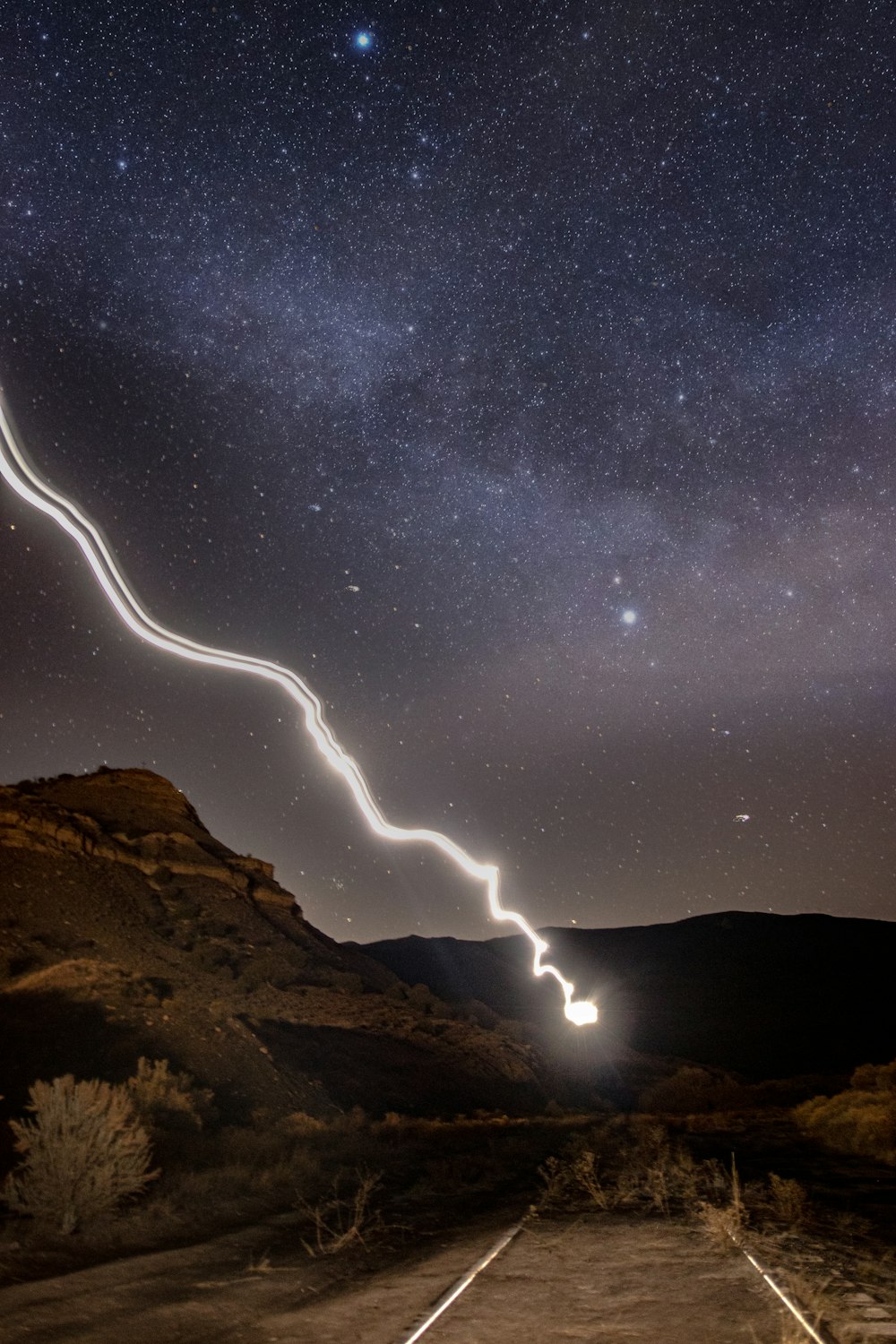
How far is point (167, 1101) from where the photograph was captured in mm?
16688

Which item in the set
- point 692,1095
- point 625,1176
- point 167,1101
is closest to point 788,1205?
point 625,1176

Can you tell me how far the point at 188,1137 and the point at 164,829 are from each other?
22114mm

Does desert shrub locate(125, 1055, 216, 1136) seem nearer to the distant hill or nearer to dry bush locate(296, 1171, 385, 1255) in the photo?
dry bush locate(296, 1171, 385, 1255)

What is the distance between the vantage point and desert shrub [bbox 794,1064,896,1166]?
1573cm

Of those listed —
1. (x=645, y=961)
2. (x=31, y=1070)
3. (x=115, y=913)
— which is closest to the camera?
(x=31, y=1070)

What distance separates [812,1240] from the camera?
8.12 meters

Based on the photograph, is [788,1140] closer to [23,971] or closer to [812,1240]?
[812,1240]

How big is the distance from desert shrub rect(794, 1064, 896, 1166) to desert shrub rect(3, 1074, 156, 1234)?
12327mm

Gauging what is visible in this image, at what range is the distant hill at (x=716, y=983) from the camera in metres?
55.3

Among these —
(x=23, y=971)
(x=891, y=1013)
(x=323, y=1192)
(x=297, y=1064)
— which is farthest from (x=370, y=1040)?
(x=891, y=1013)

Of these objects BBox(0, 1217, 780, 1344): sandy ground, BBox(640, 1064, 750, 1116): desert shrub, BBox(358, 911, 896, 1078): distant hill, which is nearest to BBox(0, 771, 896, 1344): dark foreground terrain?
BBox(0, 1217, 780, 1344): sandy ground

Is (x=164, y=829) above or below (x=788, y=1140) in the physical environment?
above

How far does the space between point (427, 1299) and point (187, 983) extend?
21.1m

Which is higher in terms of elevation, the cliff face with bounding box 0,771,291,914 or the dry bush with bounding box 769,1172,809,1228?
the cliff face with bounding box 0,771,291,914
